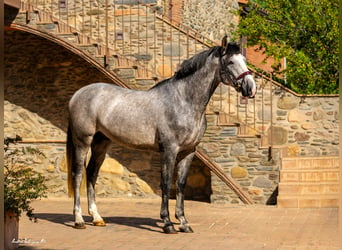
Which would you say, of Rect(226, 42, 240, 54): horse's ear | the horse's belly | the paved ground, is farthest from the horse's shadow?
Rect(226, 42, 240, 54): horse's ear

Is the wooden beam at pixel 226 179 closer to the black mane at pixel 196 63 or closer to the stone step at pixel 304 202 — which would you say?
the stone step at pixel 304 202

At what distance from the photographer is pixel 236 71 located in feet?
24.2

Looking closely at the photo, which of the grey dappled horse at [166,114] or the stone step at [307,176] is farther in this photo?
the stone step at [307,176]

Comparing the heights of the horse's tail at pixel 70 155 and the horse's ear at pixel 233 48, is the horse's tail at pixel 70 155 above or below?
below

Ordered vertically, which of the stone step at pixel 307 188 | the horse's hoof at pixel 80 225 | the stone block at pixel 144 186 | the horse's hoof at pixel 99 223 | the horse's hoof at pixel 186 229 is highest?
the horse's hoof at pixel 186 229

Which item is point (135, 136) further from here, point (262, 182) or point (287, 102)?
point (287, 102)

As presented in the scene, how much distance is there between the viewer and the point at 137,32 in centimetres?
1438

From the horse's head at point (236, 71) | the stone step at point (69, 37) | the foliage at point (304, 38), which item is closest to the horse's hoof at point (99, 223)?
the horse's head at point (236, 71)

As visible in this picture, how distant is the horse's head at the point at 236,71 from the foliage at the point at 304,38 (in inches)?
283

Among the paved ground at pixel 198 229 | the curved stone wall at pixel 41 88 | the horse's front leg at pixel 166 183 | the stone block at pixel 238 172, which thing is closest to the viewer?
the paved ground at pixel 198 229

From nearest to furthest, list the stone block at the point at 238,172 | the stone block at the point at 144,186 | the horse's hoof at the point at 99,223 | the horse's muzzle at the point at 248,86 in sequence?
the horse's muzzle at the point at 248,86 → the horse's hoof at the point at 99,223 → the stone block at the point at 238,172 → the stone block at the point at 144,186

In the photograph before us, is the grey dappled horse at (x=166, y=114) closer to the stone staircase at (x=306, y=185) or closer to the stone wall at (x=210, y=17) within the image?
the stone staircase at (x=306, y=185)

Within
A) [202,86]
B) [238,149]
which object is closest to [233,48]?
[202,86]

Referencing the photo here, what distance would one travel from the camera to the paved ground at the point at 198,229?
6527mm
